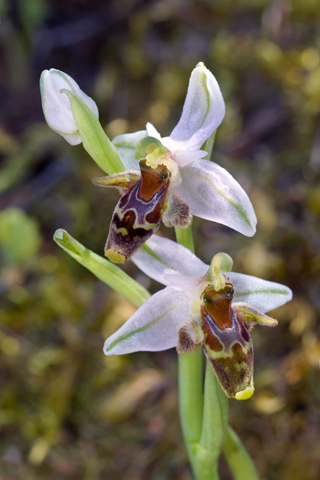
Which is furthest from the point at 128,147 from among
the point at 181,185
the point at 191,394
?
the point at 191,394

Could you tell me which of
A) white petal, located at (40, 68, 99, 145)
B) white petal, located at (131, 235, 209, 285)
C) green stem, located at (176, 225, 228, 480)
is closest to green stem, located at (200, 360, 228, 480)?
green stem, located at (176, 225, 228, 480)

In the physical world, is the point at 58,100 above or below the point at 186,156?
above

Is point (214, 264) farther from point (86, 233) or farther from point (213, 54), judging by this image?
point (213, 54)

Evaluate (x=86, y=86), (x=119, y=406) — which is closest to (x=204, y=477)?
(x=119, y=406)

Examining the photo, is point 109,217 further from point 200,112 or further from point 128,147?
point 200,112

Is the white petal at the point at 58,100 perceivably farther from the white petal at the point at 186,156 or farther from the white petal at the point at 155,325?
the white petal at the point at 155,325

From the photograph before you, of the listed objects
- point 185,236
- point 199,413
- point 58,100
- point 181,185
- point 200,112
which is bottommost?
point 199,413
